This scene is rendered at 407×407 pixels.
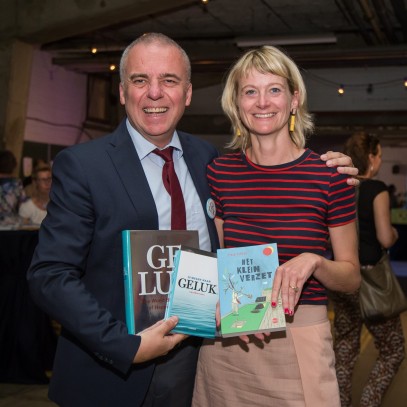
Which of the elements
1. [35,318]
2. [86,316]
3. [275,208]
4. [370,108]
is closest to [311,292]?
[275,208]

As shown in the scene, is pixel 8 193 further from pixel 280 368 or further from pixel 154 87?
pixel 280 368

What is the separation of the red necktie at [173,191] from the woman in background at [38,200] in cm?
449

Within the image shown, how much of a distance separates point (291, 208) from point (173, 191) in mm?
354

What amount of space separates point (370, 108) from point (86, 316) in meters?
13.0

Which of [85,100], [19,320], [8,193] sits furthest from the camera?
[85,100]

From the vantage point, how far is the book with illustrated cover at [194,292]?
1.71 metres

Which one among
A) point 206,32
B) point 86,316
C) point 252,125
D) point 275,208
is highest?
point 206,32

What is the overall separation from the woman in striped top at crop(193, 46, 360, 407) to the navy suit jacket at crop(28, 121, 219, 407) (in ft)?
0.92

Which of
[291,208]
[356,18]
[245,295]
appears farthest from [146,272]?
[356,18]

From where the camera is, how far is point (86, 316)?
66.2 inches

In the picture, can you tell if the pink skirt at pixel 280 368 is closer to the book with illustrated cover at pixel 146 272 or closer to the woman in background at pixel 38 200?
the book with illustrated cover at pixel 146 272

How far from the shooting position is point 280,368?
1.90 meters

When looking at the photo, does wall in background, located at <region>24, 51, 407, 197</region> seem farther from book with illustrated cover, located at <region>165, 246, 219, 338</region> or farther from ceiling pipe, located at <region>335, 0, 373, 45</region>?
book with illustrated cover, located at <region>165, 246, 219, 338</region>

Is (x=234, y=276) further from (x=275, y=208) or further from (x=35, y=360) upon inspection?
(x=35, y=360)
